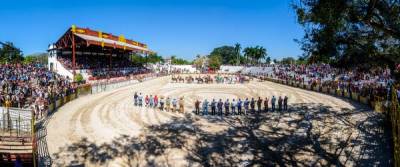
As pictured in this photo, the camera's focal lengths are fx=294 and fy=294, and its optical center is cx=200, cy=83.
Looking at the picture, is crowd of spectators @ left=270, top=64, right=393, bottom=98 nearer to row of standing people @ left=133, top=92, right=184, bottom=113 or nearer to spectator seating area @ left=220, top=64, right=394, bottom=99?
spectator seating area @ left=220, top=64, right=394, bottom=99

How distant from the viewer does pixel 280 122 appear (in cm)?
1980

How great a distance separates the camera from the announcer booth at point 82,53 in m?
44.4

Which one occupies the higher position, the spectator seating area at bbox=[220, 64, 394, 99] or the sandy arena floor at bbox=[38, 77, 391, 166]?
the spectator seating area at bbox=[220, 64, 394, 99]

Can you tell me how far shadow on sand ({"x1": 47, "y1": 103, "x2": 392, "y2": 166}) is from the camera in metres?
12.9

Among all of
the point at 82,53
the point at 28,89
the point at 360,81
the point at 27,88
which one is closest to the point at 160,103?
the point at 28,89

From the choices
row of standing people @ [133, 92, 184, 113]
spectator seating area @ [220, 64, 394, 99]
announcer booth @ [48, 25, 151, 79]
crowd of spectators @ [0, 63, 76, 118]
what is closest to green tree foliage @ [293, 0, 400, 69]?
spectator seating area @ [220, 64, 394, 99]

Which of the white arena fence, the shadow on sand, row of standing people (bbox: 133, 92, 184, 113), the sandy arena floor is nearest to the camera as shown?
the shadow on sand

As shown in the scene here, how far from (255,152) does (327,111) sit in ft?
40.2

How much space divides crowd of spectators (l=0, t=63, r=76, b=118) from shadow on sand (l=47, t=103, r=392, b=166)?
368 inches

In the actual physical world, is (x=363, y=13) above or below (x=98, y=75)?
above

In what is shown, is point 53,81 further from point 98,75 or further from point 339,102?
point 339,102

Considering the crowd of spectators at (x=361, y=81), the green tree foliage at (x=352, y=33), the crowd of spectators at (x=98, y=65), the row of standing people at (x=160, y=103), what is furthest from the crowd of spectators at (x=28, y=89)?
the crowd of spectators at (x=361, y=81)

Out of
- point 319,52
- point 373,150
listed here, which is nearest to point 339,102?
point 319,52

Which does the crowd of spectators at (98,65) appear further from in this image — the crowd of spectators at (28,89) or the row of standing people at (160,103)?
the row of standing people at (160,103)
